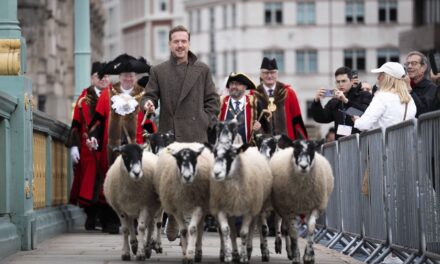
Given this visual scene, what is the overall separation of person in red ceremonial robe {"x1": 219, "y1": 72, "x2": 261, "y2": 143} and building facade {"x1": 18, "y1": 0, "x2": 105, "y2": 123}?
2802 cm

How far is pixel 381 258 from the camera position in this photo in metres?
16.4

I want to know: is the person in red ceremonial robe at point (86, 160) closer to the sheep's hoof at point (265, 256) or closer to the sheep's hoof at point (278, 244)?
the sheep's hoof at point (278, 244)

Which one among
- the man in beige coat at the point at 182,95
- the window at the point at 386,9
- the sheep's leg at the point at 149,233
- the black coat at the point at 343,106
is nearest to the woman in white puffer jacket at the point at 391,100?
the man in beige coat at the point at 182,95

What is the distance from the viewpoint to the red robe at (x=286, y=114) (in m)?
22.3

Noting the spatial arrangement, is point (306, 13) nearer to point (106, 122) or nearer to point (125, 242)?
point (106, 122)

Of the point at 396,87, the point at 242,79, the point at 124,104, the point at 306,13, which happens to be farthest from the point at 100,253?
the point at 306,13

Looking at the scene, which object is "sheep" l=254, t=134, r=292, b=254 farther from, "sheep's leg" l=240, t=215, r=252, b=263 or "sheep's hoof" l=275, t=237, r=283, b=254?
"sheep's leg" l=240, t=215, r=252, b=263

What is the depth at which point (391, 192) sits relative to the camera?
16516 mm

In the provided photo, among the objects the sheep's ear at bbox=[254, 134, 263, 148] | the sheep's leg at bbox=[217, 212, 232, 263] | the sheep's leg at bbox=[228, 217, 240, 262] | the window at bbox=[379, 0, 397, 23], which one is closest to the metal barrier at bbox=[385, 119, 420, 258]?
the sheep's leg at bbox=[228, 217, 240, 262]

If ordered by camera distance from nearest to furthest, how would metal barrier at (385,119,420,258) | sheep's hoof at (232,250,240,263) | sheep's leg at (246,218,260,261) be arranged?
metal barrier at (385,119,420,258), sheep's hoof at (232,250,240,263), sheep's leg at (246,218,260,261)

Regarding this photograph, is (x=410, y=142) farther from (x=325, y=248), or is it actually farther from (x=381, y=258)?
(x=325, y=248)

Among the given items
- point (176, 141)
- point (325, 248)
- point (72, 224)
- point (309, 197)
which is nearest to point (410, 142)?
point (309, 197)

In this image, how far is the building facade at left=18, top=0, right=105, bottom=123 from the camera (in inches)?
2207

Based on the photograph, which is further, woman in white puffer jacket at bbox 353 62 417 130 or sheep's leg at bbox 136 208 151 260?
woman in white puffer jacket at bbox 353 62 417 130
